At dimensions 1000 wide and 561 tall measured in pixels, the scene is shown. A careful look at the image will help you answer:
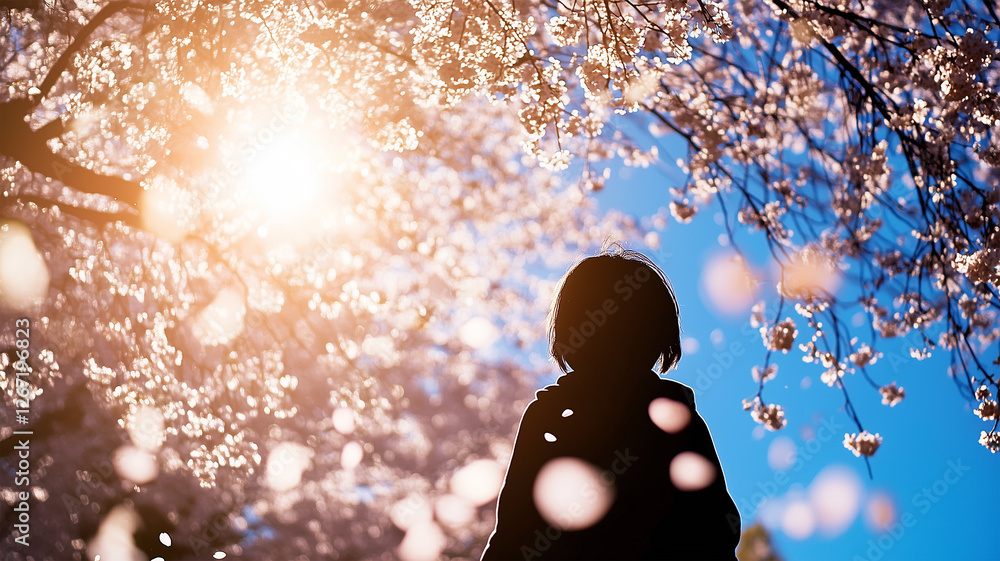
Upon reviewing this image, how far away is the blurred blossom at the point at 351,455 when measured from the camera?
13.8 metres

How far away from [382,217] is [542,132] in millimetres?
5921

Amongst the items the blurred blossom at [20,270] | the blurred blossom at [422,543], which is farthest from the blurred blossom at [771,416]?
the blurred blossom at [422,543]

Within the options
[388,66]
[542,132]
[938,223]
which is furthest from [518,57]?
[938,223]

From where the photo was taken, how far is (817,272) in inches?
215

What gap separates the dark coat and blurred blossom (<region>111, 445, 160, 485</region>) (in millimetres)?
10042

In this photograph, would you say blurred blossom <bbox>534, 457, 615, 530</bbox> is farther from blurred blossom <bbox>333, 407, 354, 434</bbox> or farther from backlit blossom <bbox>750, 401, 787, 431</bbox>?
blurred blossom <bbox>333, 407, 354, 434</bbox>

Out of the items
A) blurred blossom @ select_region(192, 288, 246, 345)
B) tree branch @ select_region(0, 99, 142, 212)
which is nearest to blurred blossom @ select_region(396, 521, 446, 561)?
blurred blossom @ select_region(192, 288, 246, 345)

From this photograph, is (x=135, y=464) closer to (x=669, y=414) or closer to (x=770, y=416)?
(x=770, y=416)

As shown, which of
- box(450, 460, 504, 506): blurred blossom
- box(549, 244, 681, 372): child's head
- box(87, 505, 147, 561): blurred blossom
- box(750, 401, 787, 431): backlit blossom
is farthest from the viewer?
box(450, 460, 504, 506): blurred blossom

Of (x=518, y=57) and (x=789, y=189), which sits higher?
(x=789, y=189)

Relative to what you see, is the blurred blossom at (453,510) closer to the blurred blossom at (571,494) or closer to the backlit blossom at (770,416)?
the backlit blossom at (770,416)

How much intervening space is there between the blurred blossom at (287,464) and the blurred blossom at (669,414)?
459 inches

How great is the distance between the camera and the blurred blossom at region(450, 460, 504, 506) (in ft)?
50.8

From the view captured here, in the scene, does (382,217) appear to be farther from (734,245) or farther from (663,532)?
(663,532)
